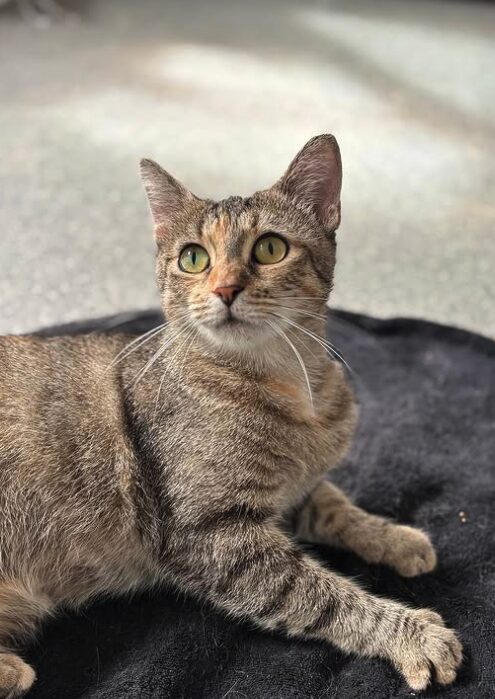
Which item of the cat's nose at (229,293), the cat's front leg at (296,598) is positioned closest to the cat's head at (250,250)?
the cat's nose at (229,293)

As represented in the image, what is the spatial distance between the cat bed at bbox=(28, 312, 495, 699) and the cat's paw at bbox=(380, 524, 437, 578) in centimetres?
2

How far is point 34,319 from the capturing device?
1.96 m

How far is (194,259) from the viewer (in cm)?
115

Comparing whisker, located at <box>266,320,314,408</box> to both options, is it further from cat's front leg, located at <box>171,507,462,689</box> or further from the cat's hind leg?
the cat's hind leg

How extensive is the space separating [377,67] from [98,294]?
7.12ft

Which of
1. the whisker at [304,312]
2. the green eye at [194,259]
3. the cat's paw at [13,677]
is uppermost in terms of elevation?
the green eye at [194,259]

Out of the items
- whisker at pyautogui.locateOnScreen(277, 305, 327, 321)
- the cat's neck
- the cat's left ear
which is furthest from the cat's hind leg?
the cat's left ear

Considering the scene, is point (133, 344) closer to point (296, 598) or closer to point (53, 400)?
point (53, 400)

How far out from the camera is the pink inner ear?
3.73ft

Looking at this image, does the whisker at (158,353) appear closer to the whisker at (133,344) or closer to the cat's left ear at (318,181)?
the whisker at (133,344)

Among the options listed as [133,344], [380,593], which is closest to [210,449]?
[133,344]

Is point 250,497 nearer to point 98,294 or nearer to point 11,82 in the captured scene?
point 98,294

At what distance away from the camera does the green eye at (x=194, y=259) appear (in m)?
1.14

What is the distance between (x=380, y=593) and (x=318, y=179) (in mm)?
650
